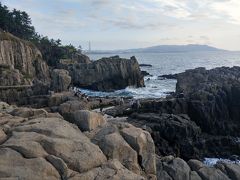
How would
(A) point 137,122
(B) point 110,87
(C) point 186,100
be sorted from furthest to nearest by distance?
(B) point 110,87 < (C) point 186,100 < (A) point 137,122

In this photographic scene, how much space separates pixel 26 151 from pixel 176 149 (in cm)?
3205

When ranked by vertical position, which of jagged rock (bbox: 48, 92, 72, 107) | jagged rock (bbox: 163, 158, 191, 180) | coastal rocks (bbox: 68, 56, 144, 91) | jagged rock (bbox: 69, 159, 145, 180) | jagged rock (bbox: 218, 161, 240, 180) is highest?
jagged rock (bbox: 69, 159, 145, 180)

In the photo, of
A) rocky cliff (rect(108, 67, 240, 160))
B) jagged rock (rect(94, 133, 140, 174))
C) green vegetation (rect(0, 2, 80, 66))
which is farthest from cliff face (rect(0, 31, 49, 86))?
jagged rock (rect(94, 133, 140, 174))

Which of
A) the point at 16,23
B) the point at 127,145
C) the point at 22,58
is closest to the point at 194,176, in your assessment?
the point at 127,145

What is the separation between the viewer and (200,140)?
1831 inches

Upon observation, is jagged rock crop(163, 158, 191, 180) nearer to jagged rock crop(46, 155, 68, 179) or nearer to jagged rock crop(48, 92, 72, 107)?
jagged rock crop(46, 155, 68, 179)

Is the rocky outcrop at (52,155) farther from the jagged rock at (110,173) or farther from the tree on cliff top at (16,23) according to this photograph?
the tree on cliff top at (16,23)

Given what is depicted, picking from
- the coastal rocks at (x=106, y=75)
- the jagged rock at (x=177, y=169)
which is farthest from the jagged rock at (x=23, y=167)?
the coastal rocks at (x=106, y=75)

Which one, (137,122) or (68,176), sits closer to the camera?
(68,176)

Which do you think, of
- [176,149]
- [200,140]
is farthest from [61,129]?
[200,140]

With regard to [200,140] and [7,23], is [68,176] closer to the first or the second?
[200,140]

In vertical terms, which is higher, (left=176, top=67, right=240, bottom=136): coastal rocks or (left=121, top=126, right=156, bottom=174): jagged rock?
(left=121, top=126, right=156, bottom=174): jagged rock

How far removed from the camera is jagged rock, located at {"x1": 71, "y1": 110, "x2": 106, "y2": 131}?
17.8 metres

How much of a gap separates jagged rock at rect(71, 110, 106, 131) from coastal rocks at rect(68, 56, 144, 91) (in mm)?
81896
